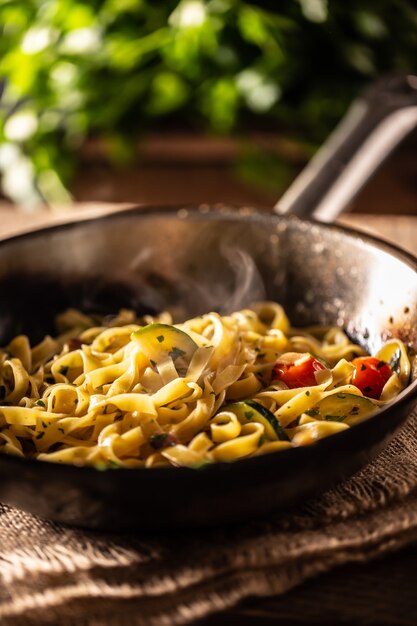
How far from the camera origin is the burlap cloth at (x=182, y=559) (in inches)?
59.6

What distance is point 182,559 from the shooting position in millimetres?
1597

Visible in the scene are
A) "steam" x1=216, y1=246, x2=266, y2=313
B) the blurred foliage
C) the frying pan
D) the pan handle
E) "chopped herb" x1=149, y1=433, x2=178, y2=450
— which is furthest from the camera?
the blurred foliage

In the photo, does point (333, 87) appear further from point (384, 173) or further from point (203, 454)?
point (203, 454)

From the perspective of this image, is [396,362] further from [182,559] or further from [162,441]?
[182,559]

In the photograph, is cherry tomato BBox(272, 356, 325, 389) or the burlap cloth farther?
cherry tomato BBox(272, 356, 325, 389)

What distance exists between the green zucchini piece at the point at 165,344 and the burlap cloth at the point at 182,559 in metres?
0.47

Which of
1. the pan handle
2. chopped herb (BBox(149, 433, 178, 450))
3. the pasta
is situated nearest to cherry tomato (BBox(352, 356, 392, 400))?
the pasta

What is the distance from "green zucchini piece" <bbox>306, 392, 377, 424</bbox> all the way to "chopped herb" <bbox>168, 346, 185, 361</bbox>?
34cm

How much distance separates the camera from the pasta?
175cm

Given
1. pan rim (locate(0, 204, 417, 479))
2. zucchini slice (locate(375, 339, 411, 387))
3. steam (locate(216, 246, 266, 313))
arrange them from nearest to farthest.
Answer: pan rim (locate(0, 204, 417, 479))
zucchini slice (locate(375, 339, 411, 387))
steam (locate(216, 246, 266, 313))

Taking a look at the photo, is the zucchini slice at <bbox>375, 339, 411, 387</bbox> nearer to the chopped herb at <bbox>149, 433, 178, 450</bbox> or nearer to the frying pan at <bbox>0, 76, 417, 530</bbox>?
the frying pan at <bbox>0, 76, 417, 530</bbox>

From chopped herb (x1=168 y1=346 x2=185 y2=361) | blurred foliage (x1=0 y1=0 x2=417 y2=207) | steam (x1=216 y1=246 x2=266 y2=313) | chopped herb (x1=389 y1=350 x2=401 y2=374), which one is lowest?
chopped herb (x1=389 y1=350 x2=401 y2=374)

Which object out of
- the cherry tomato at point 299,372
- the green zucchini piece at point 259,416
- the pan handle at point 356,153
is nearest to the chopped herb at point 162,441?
the green zucchini piece at point 259,416

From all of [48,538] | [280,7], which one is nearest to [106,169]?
[280,7]
